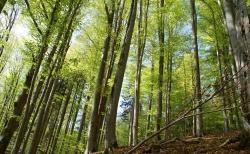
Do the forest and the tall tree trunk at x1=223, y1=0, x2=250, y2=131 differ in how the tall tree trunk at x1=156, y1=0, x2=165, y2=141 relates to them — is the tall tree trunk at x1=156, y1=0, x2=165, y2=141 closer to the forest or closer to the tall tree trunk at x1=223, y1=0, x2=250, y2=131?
the forest

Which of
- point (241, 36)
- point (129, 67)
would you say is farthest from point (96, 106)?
point (129, 67)

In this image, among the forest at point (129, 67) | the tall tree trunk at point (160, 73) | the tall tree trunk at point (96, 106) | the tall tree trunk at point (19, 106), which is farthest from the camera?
the tall tree trunk at point (160, 73)

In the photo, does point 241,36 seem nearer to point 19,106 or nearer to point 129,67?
point 19,106

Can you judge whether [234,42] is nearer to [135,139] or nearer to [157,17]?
[135,139]

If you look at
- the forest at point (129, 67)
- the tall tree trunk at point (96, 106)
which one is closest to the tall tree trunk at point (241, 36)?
the forest at point (129, 67)

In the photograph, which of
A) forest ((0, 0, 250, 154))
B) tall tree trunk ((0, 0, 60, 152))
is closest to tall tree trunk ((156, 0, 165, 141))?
forest ((0, 0, 250, 154))

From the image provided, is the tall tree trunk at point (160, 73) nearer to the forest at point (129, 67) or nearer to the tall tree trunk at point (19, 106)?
the forest at point (129, 67)

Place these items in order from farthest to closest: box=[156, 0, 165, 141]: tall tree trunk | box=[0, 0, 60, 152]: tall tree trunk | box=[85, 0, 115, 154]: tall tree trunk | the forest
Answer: box=[156, 0, 165, 141]: tall tree trunk → box=[85, 0, 115, 154]: tall tree trunk → box=[0, 0, 60, 152]: tall tree trunk → the forest

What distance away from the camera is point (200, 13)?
20.2 meters

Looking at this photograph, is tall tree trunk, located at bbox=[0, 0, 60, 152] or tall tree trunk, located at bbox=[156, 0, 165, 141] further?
tall tree trunk, located at bbox=[156, 0, 165, 141]

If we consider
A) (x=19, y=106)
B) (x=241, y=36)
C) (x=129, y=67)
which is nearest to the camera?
(x=241, y=36)

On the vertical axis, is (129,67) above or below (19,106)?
above

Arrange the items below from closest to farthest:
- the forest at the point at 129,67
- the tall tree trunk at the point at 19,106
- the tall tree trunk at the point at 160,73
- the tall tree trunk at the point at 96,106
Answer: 1. the forest at the point at 129,67
2. the tall tree trunk at the point at 19,106
3. the tall tree trunk at the point at 96,106
4. the tall tree trunk at the point at 160,73

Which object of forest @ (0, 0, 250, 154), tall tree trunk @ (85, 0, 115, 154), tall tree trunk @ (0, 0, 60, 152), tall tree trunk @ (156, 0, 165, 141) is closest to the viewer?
forest @ (0, 0, 250, 154)
